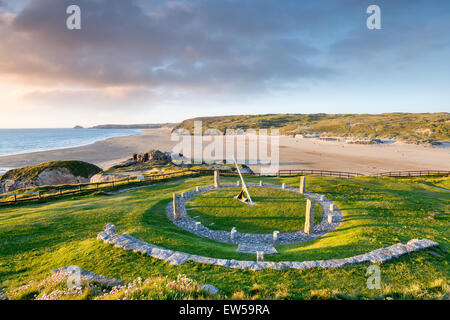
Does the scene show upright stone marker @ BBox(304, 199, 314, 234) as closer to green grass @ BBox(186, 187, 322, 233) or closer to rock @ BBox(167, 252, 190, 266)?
green grass @ BBox(186, 187, 322, 233)

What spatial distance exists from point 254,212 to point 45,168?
140 feet

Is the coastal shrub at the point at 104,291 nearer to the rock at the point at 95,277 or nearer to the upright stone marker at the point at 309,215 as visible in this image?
the rock at the point at 95,277

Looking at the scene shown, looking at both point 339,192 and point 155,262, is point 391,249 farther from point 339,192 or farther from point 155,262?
point 339,192

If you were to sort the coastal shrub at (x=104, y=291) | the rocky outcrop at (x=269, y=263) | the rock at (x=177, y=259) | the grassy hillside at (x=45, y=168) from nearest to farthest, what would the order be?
1. the coastal shrub at (x=104, y=291)
2. the rocky outcrop at (x=269, y=263)
3. the rock at (x=177, y=259)
4. the grassy hillside at (x=45, y=168)

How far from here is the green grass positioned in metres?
16.5

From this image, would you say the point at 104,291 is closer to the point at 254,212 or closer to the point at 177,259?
the point at 177,259

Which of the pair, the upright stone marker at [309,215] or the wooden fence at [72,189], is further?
the wooden fence at [72,189]

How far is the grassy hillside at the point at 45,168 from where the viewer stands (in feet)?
117

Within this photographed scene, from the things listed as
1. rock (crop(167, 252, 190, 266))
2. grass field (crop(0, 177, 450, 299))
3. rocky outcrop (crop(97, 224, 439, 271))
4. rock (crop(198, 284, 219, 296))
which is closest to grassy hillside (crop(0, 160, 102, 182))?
grass field (crop(0, 177, 450, 299))

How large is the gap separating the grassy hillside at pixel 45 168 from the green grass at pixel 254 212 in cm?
3285

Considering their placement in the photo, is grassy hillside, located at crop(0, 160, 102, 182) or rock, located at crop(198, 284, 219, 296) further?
grassy hillside, located at crop(0, 160, 102, 182)

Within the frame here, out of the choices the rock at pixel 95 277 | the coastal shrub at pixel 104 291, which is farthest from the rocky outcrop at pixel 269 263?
the coastal shrub at pixel 104 291

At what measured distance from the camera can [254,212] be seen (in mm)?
18656

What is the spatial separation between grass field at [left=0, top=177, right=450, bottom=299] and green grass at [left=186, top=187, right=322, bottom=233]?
9.44 ft
